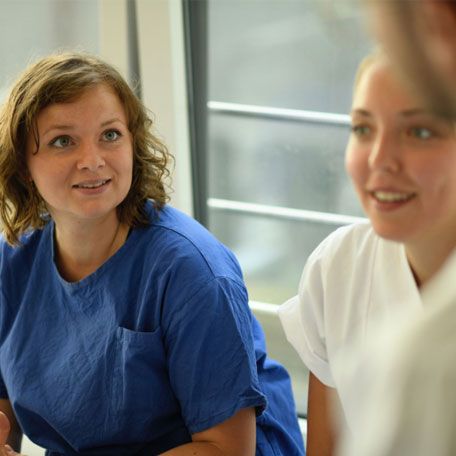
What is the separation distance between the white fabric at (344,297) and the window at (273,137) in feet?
2.85

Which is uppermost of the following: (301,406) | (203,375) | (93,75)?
(93,75)

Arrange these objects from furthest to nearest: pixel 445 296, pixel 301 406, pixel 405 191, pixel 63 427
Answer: pixel 301 406 → pixel 63 427 → pixel 405 191 → pixel 445 296

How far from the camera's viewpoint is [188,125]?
2531 millimetres

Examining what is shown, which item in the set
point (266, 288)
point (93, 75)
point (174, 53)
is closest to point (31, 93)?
point (93, 75)

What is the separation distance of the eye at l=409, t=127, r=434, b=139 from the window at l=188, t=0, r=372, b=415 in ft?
3.90

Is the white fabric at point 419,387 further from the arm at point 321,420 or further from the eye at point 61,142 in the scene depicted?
the eye at point 61,142

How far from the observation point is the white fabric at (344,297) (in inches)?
54.4

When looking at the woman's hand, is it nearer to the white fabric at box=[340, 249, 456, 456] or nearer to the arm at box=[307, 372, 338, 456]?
the arm at box=[307, 372, 338, 456]

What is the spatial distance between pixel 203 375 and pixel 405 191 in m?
0.68

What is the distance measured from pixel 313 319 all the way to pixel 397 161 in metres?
0.53

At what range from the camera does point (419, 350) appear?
21.7 inches

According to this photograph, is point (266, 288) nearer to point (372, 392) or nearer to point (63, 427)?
point (63, 427)

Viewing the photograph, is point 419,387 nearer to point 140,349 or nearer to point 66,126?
point 140,349

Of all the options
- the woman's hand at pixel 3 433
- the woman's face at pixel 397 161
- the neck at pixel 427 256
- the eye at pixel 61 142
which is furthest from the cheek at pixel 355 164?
the woman's hand at pixel 3 433
